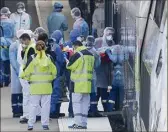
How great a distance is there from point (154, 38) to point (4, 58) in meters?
11.0

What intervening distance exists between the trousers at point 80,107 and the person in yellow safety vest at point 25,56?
0.96m

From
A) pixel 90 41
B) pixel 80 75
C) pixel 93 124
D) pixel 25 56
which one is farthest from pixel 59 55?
pixel 93 124

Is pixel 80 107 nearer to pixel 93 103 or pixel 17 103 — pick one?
pixel 93 103

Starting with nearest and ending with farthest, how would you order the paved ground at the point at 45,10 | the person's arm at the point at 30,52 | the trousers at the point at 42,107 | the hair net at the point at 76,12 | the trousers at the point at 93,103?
the trousers at the point at 42,107 < the person's arm at the point at 30,52 < the trousers at the point at 93,103 < the hair net at the point at 76,12 < the paved ground at the point at 45,10

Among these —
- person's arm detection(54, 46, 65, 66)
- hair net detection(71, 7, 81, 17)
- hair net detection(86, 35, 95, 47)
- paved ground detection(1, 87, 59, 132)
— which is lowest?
paved ground detection(1, 87, 59, 132)

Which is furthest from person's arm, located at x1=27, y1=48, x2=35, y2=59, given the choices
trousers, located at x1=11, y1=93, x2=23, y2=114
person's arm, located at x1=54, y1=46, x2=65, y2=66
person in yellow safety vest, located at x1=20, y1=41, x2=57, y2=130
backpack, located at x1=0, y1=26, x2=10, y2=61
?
backpack, located at x1=0, y1=26, x2=10, y2=61

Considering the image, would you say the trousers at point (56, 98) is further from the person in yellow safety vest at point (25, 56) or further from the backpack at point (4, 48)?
the backpack at point (4, 48)

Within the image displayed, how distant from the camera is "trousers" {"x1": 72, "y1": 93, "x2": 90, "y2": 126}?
1198 centimetres

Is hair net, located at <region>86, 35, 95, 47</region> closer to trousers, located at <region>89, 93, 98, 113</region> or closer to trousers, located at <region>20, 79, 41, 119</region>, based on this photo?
trousers, located at <region>89, 93, 98, 113</region>

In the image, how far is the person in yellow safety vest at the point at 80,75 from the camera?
11.6 metres

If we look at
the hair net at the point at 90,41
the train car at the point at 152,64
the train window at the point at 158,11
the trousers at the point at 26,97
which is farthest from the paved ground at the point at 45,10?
the train window at the point at 158,11

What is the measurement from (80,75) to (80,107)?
1.98ft

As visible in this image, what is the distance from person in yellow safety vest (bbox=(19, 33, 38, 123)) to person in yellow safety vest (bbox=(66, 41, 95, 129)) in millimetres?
768

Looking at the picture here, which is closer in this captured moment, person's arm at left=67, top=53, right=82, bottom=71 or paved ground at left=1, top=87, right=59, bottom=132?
person's arm at left=67, top=53, right=82, bottom=71
